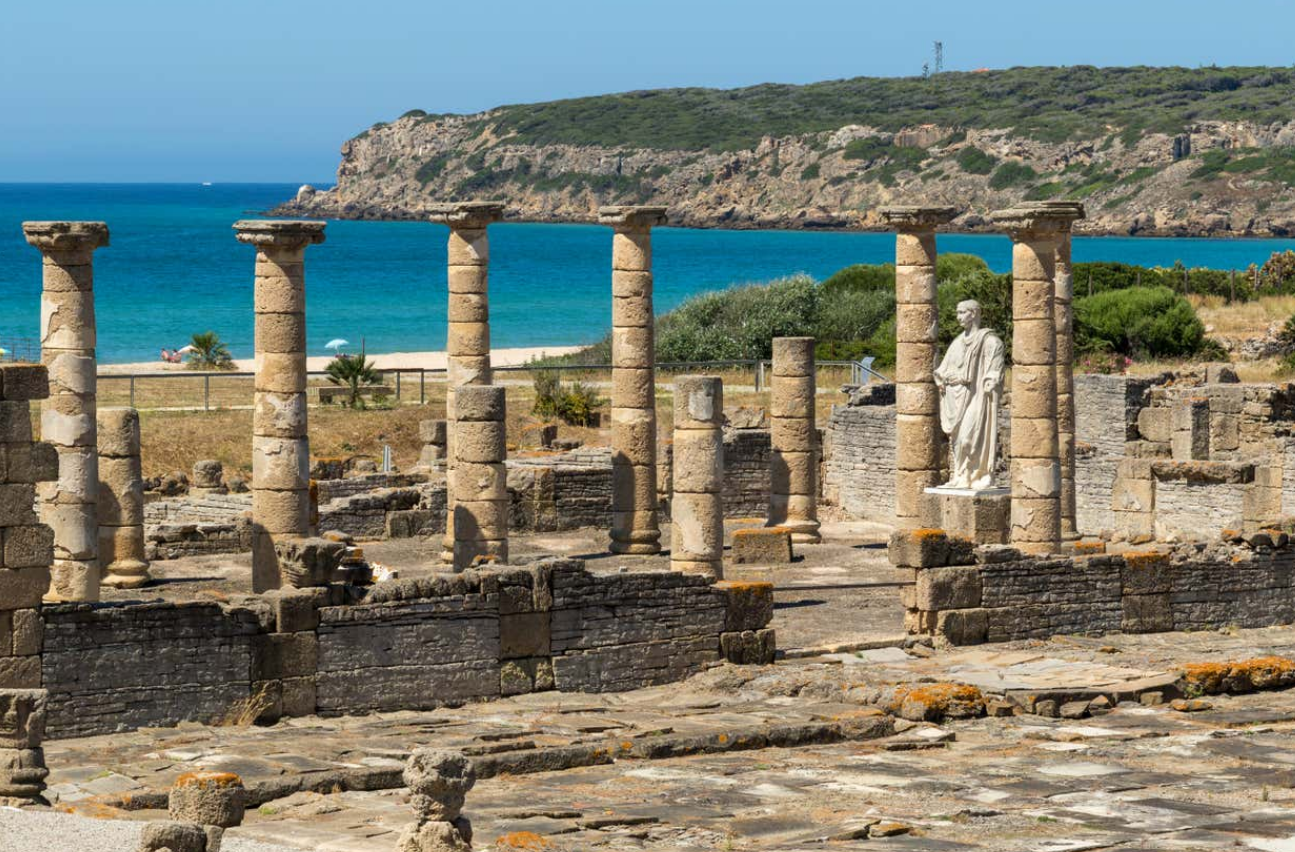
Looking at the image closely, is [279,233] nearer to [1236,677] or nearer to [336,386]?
[1236,677]

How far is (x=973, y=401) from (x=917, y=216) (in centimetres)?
250

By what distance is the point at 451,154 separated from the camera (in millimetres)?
198750

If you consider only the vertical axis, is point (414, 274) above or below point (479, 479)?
above

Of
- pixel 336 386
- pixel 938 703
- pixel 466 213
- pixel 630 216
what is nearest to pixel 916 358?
pixel 630 216

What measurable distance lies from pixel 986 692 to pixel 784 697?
1.59 m

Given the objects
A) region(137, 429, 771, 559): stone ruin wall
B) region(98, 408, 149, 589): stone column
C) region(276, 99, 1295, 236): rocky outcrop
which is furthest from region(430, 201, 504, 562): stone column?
region(276, 99, 1295, 236): rocky outcrop

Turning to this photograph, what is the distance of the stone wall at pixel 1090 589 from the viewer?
2105 centimetres

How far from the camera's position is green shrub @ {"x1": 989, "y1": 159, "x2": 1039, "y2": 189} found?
146m

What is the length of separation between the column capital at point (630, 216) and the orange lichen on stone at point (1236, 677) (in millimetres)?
9185

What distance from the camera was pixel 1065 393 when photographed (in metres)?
27.4

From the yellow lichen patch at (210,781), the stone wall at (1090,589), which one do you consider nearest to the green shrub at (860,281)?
the stone wall at (1090,589)

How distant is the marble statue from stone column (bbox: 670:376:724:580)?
311 cm

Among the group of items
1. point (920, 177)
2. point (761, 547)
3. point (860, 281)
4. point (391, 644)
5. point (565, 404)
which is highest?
point (920, 177)

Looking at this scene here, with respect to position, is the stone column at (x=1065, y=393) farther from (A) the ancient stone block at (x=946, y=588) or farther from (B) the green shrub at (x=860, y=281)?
(B) the green shrub at (x=860, y=281)
